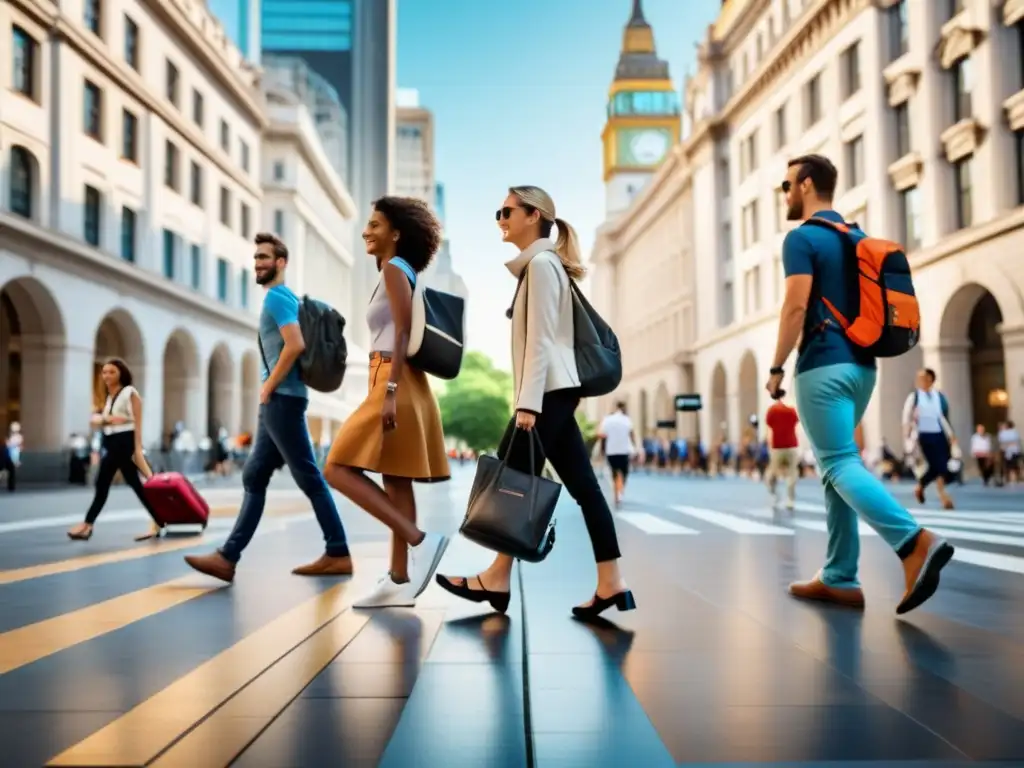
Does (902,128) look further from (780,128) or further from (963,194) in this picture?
(780,128)

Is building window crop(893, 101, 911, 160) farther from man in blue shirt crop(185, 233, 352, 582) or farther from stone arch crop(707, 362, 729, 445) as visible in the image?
man in blue shirt crop(185, 233, 352, 582)

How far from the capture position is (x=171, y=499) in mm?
9469

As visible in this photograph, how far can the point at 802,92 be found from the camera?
128ft

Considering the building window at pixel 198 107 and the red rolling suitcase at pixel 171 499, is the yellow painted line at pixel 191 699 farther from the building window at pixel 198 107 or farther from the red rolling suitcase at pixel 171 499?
the building window at pixel 198 107

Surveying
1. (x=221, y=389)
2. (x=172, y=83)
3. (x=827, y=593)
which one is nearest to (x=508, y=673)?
(x=827, y=593)

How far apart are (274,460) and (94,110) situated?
89.3ft

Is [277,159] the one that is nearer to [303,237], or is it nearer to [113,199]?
[303,237]

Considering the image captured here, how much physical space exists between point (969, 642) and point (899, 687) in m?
1.04

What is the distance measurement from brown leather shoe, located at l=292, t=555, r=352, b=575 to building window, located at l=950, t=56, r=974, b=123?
25.8 metres

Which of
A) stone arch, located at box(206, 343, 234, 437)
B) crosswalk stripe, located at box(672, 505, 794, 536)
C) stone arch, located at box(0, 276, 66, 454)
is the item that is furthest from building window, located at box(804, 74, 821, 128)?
crosswalk stripe, located at box(672, 505, 794, 536)

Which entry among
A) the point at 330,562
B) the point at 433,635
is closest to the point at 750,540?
the point at 330,562

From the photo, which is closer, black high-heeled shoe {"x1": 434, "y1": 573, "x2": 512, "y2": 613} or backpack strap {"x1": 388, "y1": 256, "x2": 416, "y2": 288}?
black high-heeled shoe {"x1": 434, "y1": 573, "x2": 512, "y2": 613}

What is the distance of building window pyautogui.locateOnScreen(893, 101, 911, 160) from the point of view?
3131 centimetres

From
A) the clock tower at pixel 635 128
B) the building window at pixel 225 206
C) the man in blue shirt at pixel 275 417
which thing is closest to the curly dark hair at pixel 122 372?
the man in blue shirt at pixel 275 417
